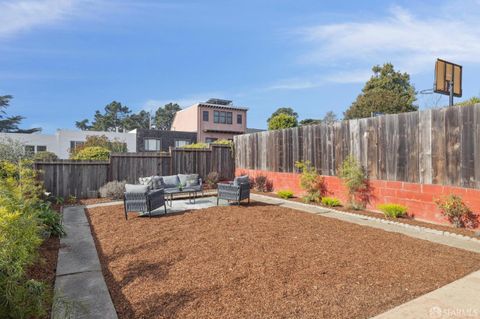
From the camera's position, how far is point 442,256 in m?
4.69

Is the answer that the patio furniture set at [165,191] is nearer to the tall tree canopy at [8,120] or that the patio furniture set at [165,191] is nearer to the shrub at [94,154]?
the shrub at [94,154]

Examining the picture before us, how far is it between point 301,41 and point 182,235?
26.6 ft

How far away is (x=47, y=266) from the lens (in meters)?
4.47

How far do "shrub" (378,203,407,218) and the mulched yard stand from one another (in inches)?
60.6

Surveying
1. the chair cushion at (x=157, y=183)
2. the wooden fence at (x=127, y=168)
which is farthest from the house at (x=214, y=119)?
the chair cushion at (x=157, y=183)

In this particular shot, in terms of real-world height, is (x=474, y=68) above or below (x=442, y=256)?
above

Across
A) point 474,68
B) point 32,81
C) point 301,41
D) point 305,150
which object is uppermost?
point 32,81

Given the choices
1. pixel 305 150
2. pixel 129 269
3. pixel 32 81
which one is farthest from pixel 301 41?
pixel 32 81

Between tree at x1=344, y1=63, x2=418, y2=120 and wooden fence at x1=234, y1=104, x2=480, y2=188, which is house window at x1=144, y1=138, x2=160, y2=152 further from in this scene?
wooden fence at x1=234, y1=104, x2=480, y2=188

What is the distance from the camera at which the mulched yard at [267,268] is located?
3.13 metres

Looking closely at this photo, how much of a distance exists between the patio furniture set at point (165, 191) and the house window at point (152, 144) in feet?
73.0

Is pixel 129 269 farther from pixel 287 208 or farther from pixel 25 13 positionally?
pixel 25 13

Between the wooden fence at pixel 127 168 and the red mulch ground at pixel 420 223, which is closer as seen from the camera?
the red mulch ground at pixel 420 223

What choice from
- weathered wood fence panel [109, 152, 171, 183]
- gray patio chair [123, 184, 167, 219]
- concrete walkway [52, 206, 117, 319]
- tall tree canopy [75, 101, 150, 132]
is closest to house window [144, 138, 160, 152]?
→ weathered wood fence panel [109, 152, 171, 183]
